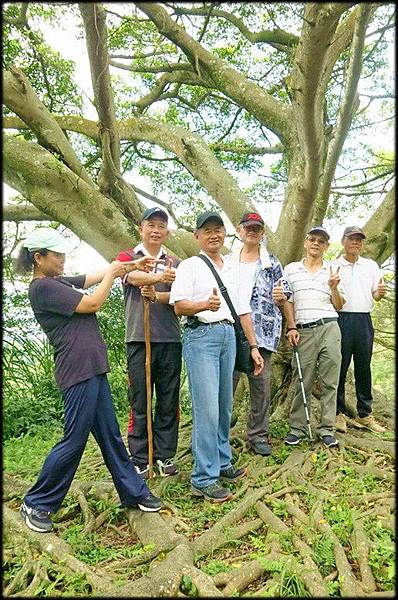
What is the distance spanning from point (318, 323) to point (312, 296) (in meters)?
0.26

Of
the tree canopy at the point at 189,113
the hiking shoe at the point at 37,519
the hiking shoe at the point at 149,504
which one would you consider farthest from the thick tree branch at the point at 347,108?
the hiking shoe at the point at 37,519

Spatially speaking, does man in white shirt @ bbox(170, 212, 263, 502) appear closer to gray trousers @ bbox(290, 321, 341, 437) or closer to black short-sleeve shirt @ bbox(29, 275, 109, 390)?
black short-sleeve shirt @ bbox(29, 275, 109, 390)

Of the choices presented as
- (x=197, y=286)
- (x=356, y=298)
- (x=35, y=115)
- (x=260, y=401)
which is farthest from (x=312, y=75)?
(x=35, y=115)

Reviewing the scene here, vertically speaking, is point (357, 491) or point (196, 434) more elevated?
point (196, 434)

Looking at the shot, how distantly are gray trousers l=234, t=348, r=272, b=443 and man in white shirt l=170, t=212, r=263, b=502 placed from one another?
0.64m

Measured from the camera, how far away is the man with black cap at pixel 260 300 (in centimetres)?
463

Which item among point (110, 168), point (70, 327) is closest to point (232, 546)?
point (70, 327)

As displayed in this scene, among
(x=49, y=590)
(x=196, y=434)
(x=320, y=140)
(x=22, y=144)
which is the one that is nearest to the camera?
(x=49, y=590)

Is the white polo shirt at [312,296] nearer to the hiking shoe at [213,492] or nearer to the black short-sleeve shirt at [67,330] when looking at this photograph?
the hiking shoe at [213,492]

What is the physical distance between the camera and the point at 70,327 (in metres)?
3.40

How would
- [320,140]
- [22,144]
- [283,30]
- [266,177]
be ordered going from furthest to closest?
[266,177]
[283,30]
[22,144]
[320,140]

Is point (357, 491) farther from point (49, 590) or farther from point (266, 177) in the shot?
point (266, 177)

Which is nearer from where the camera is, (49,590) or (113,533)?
(49,590)

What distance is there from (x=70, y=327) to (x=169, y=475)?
1643 millimetres
